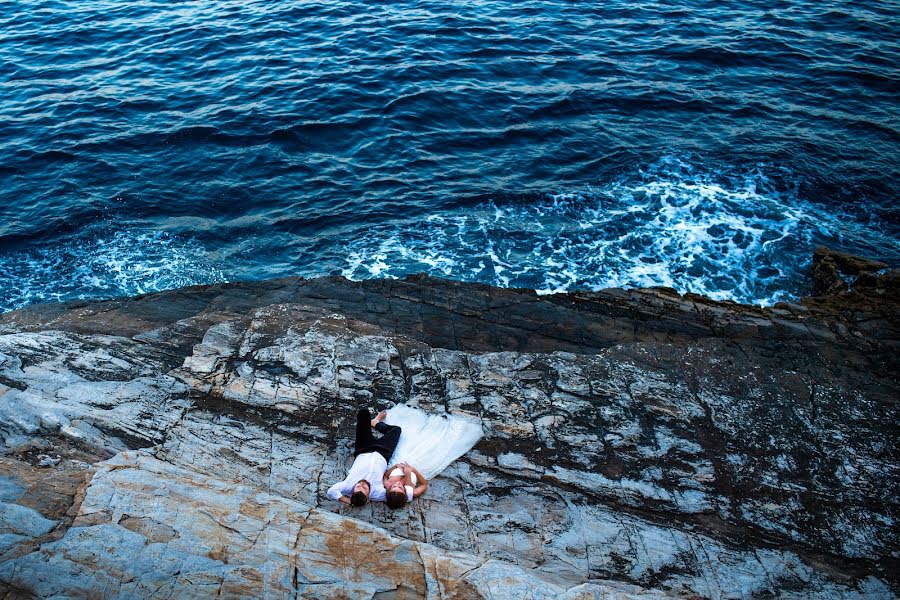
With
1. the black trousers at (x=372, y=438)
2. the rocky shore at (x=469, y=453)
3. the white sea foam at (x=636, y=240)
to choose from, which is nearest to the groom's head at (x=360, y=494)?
the rocky shore at (x=469, y=453)

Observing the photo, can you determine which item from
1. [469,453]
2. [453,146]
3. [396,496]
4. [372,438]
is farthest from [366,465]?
[453,146]

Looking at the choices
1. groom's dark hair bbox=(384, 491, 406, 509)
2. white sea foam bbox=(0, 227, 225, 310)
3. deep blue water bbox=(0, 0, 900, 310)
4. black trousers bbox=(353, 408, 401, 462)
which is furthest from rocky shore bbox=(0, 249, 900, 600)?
deep blue water bbox=(0, 0, 900, 310)

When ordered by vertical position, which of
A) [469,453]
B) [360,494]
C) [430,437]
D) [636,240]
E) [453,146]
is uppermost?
[453,146]

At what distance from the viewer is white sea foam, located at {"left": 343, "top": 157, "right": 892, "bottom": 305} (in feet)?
45.7

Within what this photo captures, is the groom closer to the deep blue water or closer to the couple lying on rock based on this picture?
the couple lying on rock

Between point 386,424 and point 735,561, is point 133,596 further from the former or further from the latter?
point 735,561

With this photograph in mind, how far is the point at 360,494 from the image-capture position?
7.77 m

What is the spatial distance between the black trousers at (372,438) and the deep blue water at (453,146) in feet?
18.8

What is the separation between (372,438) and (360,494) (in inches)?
34.0

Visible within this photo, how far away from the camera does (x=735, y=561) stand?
7.59m

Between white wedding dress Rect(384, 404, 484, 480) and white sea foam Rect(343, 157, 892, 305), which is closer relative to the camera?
white wedding dress Rect(384, 404, 484, 480)

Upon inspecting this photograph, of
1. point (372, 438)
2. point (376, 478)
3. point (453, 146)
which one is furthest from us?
point (453, 146)

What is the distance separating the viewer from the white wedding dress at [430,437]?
8453 mm

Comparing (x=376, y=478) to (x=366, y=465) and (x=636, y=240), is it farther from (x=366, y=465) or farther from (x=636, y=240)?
(x=636, y=240)
